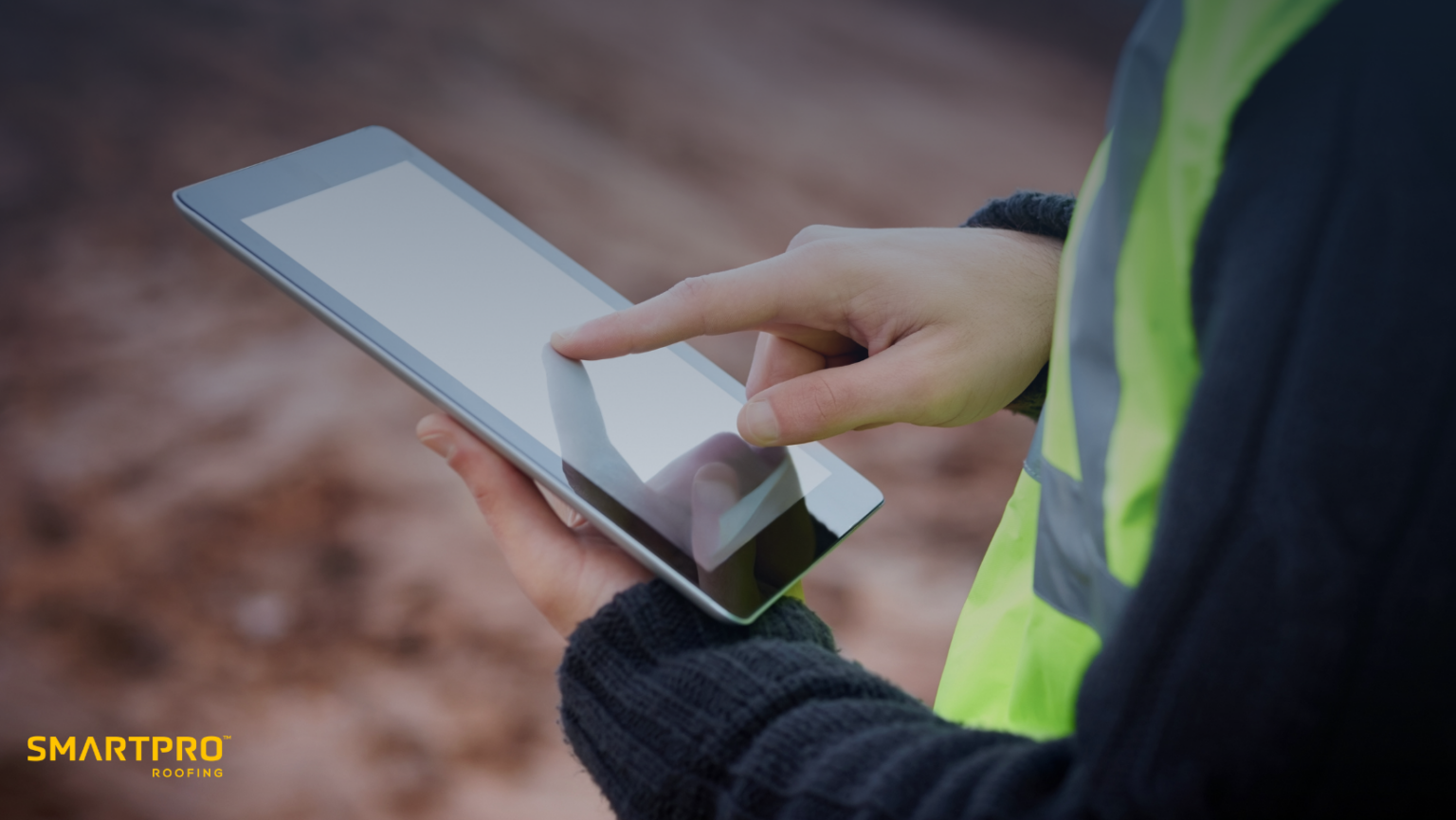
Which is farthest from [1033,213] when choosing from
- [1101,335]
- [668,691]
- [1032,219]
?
[668,691]

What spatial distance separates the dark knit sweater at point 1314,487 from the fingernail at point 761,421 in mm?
307

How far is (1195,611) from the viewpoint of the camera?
0.29m

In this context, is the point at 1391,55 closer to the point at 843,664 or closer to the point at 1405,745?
the point at 1405,745

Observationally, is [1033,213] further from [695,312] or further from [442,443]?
[442,443]

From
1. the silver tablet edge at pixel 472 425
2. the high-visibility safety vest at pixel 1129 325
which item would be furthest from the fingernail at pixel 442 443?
the high-visibility safety vest at pixel 1129 325

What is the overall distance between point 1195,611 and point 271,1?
2.29m

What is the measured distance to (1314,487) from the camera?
28 cm

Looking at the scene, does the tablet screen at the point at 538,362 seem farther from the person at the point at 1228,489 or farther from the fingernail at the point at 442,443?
the person at the point at 1228,489

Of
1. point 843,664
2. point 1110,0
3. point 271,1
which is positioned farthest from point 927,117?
point 843,664

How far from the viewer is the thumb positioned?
0.60 m

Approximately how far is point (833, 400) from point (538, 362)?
0.23m

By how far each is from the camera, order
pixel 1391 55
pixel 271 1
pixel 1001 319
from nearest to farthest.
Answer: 1. pixel 1391 55
2. pixel 1001 319
3. pixel 271 1

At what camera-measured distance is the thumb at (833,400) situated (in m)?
0.60

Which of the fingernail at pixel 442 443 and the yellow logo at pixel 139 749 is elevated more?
the fingernail at pixel 442 443
